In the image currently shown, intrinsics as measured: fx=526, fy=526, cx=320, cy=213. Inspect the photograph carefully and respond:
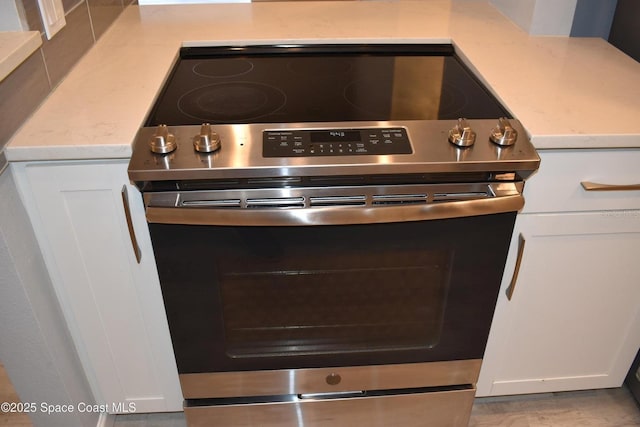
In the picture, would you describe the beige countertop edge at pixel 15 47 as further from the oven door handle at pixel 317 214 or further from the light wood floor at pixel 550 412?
the light wood floor at pixel 550 412

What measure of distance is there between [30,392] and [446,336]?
996 mm

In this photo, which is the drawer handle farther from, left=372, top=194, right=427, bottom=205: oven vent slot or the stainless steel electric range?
left=372, top=194, right=427, bottom=205: oven vent slot

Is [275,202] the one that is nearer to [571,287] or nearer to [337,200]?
[337,200]

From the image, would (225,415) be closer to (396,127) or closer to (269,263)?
(269,263)

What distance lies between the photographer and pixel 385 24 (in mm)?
1557

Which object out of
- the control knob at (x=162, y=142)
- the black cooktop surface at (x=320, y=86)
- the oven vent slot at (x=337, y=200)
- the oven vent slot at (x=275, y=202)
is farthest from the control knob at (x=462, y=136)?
the control knob at (x=162, y=142)

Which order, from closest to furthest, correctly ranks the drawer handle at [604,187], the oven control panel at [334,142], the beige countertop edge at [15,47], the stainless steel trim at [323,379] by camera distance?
1. the beige countertop edge at [15,47]
2. the oven control panel at [334,142]
3. the drawer handle at [604,187]
4. the stainless steel trim at [323,379]

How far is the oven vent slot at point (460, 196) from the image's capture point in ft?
3.50

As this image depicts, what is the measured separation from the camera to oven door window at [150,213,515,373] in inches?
42.7

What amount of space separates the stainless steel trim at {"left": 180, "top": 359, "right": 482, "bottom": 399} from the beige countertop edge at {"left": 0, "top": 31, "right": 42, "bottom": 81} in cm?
78

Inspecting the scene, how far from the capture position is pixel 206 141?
0.99m

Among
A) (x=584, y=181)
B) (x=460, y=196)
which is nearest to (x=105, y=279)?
(x=460, y=196)

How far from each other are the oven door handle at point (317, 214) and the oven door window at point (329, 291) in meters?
0.04

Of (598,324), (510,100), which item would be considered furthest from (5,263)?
(598,324)
